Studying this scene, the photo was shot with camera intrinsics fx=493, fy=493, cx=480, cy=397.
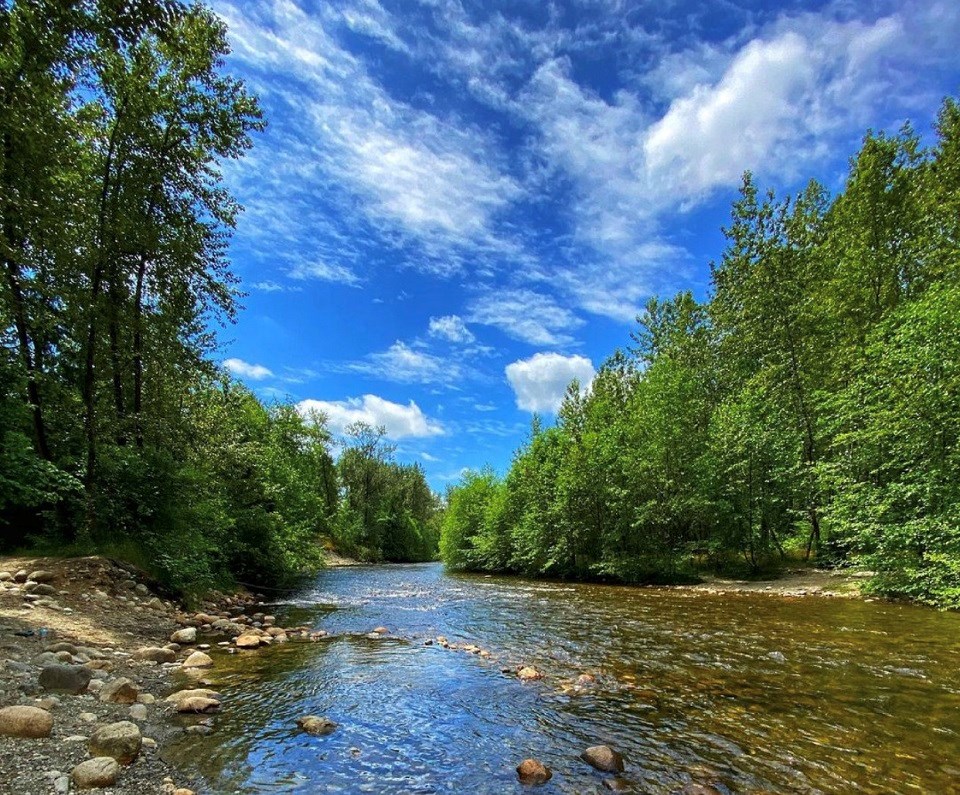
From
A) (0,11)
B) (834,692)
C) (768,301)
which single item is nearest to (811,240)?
(768,301)

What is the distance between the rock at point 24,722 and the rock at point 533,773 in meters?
4.90

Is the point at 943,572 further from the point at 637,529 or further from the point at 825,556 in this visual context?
the point at 637,529

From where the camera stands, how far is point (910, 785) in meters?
5.02

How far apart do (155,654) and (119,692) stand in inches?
107

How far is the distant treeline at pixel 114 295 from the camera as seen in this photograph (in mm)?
12039

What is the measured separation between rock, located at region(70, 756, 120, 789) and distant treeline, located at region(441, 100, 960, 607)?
19474 mm

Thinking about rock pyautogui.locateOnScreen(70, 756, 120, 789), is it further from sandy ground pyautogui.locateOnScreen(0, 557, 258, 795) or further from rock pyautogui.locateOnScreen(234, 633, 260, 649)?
rock pyautogui.locateOnScreen(234, 633, 260, 649)

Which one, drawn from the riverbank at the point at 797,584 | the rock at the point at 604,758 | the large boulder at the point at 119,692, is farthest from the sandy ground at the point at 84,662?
the riverbank at the point at 797,584

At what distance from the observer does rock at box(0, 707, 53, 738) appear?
4906 mm

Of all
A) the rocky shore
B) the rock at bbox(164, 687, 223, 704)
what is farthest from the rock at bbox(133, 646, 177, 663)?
the rock at bbox(164, 687, 223, 704)

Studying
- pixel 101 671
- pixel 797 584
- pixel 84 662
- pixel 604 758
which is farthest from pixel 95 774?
pixel 797 584

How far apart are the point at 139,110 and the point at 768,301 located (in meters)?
31.2

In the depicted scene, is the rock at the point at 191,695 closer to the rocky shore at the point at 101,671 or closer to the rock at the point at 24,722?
the rocky shore at the point at 101,671

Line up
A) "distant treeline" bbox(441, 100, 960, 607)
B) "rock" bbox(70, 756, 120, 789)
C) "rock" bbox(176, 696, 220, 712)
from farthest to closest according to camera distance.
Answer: "distant treeline" bbox(441, 100, 960, 607), "rock" bbox(176, 696, 220, 712), "rock" bbox(70, 756, 120, 789)
